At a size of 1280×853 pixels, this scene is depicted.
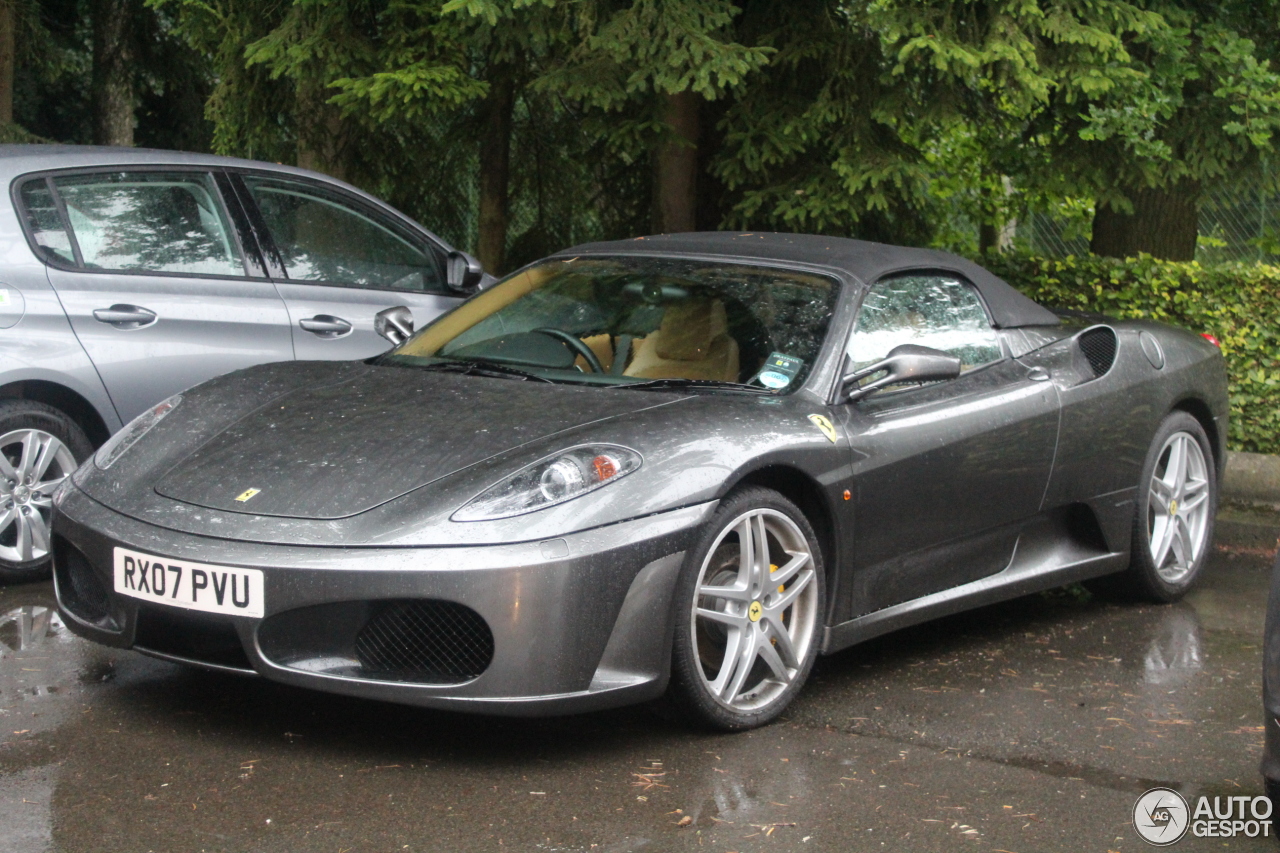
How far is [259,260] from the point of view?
6.82m

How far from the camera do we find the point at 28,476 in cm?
608

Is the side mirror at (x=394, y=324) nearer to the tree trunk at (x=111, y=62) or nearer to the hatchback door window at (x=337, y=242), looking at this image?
the hatchback door window at (x=337, y=242)

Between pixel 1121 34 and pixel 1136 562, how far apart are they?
3.34 metres

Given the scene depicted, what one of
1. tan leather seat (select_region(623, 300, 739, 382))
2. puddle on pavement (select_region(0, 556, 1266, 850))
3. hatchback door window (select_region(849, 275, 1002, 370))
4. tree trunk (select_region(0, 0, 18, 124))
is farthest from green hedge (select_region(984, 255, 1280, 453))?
tree trunk (select_region(0, 0, 18, 124))

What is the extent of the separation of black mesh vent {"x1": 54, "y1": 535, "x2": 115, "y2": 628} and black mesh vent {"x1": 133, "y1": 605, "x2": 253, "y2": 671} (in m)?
0.26

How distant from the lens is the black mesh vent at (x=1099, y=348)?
5.97m

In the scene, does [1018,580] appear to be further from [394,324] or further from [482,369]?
[394,324]

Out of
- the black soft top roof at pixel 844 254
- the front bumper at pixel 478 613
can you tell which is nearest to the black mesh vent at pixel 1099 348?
the black soft top roof at pixel 844 254

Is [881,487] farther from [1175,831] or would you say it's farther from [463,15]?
[463,15]

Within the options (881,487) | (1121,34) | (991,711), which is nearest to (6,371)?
(881,487)

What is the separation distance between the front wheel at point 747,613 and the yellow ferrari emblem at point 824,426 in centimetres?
26

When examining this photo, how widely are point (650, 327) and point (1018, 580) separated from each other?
153 centimetres

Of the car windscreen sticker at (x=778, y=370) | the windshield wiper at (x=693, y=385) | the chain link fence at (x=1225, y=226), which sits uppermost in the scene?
the car windscreen sticker at (x=778, y=370)

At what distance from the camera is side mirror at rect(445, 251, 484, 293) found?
281 inches
